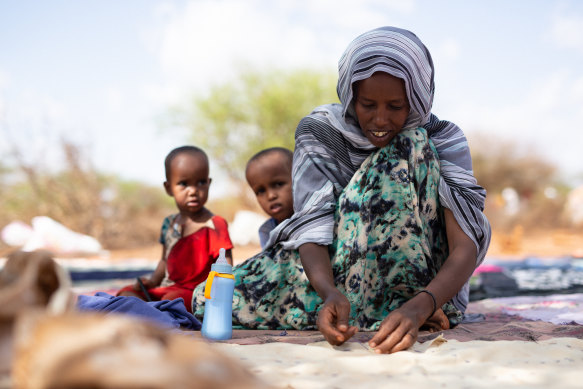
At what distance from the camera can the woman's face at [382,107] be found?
7.80 feet

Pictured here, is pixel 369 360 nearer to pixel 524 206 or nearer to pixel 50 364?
pixel 50 364

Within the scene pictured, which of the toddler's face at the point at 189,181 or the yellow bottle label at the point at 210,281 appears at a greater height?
the toddler's face at the point at 189,181

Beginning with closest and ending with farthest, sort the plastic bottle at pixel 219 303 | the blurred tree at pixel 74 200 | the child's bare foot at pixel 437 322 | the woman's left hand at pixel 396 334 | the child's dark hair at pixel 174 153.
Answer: the woman's left hand at pixel 396 334
the plastic bottle at pixel 219 303
the child's bare foot at pixel 437 322
the child's dark hair at pixel 174 153
the blurred tree at pixel 74 200

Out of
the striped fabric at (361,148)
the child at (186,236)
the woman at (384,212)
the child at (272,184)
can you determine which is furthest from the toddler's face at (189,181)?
the woman at (384,212)

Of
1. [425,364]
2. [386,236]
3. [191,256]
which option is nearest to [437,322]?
[386,236]

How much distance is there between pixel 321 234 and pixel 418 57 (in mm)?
941

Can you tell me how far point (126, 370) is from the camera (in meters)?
0.80

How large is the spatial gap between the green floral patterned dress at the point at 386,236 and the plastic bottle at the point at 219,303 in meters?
0.41

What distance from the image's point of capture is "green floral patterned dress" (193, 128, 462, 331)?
2369 millimetres

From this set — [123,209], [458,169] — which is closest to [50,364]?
[458,169]

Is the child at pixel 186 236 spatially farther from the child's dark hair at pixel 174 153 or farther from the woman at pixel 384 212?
the woman at pixel 384 212

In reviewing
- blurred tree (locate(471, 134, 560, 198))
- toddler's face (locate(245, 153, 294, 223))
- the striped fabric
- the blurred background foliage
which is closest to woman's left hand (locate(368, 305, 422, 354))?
the striped fabric

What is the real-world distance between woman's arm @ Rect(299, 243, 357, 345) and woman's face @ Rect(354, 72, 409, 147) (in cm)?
58

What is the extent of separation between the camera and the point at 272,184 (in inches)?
141
